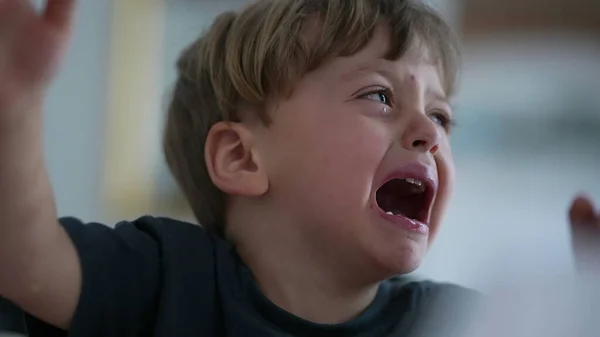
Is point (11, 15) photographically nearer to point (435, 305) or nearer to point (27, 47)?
point (27, 47)

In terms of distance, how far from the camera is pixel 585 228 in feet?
1.94

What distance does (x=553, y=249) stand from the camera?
0.66m

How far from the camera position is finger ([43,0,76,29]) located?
16.6 inches

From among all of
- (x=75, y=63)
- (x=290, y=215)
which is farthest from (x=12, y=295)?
(x=75, y=63)

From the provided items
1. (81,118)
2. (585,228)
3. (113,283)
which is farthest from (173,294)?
(81,118)

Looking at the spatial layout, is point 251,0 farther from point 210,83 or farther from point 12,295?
point 12,295

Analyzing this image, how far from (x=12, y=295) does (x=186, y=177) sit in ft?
0.76

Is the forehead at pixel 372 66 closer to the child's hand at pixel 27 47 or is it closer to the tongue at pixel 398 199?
the tongue at pixel 398 199

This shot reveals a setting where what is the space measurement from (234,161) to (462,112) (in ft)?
1.74

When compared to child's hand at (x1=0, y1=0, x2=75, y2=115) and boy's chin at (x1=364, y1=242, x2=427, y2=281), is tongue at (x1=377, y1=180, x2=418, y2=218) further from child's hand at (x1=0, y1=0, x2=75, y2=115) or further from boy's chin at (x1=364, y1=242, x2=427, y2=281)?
child's hand at (x1=0, y1=0, x2=75, y2=115)

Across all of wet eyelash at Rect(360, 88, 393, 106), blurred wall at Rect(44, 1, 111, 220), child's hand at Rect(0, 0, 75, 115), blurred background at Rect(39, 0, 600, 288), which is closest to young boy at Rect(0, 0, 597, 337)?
→ wet eyelash at Rect(360, 88, 393, 106)

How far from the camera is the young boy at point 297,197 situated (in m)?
0.53

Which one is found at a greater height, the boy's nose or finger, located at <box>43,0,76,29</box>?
finger, located at <box>43,0,76,29</box>

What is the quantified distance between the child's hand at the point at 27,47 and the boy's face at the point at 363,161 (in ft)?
0.68
